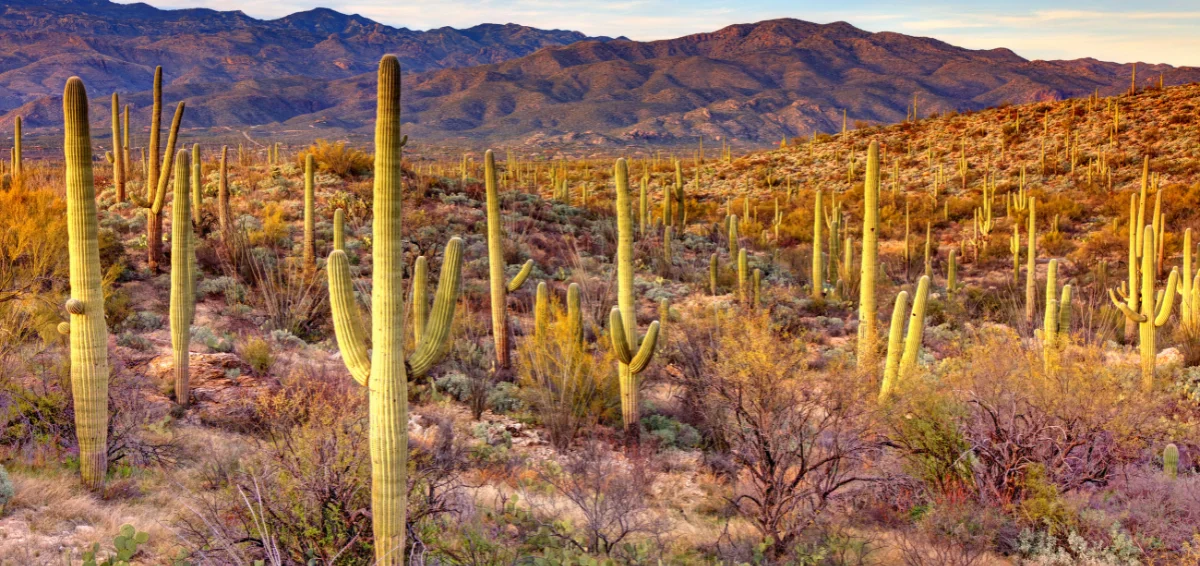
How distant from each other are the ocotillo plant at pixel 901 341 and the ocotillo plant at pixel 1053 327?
4.53 ft

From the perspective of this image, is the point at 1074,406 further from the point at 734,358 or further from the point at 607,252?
the point at 607,252

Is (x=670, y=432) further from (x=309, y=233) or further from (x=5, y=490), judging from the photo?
(x=309, y=233)

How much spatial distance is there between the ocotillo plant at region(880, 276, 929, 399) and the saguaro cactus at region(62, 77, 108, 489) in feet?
26.6

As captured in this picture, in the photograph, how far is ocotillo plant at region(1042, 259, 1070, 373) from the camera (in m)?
8.45

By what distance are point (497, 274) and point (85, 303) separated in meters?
6.01

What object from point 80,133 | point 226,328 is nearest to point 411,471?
point 80,133

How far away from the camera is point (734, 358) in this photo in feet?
26.0

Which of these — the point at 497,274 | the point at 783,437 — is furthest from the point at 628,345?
the point at 783,437

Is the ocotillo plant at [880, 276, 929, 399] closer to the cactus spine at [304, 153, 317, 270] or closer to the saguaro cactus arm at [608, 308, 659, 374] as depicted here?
the saguaro cactus arm at [608, 308, 659, 374]

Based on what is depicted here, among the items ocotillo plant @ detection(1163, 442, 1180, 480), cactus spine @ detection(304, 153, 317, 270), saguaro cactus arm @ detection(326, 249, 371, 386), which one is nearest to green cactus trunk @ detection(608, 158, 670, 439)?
saguaro cactus arm @ detection(326, 249, 371, 386)

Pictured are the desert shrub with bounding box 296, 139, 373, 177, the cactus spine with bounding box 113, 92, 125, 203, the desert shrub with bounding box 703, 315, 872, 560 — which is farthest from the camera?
the desert shrub with bounding box 296, 139, 373, 177

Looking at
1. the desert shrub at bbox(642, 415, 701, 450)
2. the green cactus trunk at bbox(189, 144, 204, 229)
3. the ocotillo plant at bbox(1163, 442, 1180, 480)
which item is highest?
the green cactus trunk at bbox(189, 144, 204, 229)

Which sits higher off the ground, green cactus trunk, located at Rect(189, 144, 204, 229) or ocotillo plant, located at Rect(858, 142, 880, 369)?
green cactus trunk, located at Rect(189, 144, 204, 229)

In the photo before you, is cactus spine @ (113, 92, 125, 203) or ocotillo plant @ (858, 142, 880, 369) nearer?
ocotillo plant @ (858, 142, 880, 369)
